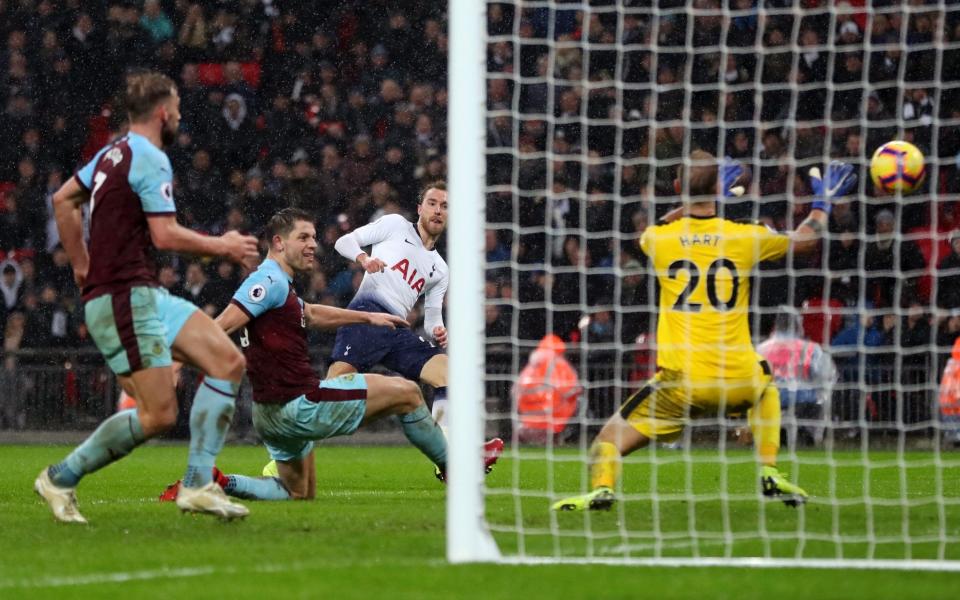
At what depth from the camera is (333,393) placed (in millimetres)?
8211

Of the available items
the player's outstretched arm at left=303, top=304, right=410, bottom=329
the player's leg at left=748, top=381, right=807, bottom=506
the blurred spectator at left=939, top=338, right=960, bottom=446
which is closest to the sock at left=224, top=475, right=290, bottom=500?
the player's outstretched arm at left=303, top=304, right=410, bottom=329

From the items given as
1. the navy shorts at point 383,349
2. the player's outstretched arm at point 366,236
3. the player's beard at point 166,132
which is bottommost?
the navy shorts at point 383,349

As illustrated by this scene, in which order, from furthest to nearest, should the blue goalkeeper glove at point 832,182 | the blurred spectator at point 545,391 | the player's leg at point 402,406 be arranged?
the blurred spectator at point 545,391 → the player's leg at point 402,406 → the blue goalkeeper glove at point 832,182

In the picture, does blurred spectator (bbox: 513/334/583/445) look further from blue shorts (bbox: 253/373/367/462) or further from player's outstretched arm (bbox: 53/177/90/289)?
player's outstretched arm (bbox: 53/177/90/289)

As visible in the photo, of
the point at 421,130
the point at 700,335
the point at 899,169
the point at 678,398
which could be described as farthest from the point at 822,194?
the point at 421,130

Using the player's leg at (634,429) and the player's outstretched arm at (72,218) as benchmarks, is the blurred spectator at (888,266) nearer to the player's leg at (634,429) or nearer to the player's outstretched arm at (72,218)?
the player's leg at (634,429)

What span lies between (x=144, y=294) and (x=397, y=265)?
4.17 m

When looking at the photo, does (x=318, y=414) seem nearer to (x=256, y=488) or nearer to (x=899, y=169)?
(x=256, y=488)

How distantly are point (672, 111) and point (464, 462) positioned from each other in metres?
11.8

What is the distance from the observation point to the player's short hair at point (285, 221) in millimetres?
8406

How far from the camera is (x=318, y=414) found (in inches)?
322

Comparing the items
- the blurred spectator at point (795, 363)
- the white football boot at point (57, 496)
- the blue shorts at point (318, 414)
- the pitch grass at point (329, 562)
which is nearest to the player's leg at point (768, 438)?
the pitch grass at point (329, 562)

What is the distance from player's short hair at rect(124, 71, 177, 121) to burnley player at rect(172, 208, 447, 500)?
5.40ft

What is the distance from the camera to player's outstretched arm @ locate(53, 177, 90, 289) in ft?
22.1
